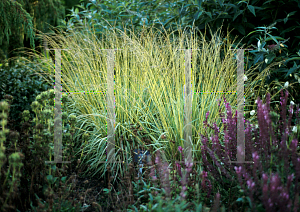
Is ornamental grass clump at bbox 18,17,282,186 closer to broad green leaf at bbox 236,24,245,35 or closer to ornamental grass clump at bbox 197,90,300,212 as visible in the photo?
ornamental grass clump at bbox 197,90,300,212

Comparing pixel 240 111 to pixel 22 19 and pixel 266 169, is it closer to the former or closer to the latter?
pixel 266 169

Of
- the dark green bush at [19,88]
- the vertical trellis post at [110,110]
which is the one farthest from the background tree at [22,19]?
the vertical trellis post at [110,110]

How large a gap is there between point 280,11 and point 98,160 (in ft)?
9.75

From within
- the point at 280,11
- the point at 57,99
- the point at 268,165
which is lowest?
the point at 268,165

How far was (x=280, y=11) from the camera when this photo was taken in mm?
3506

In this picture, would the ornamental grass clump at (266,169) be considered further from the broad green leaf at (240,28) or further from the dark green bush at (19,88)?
the dark green bush at (19,88)

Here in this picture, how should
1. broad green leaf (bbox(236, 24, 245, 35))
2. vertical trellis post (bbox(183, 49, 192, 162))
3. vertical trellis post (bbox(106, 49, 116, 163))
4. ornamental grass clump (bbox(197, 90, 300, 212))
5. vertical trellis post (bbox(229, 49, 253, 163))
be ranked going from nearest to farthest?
ornamental grass clump (bbox(197, 90, 300, 212)) → vertical trellis post (bbox(229, 49, 253, 163)) → vertical trellis post (bbox(183, 49, 192, 162)) → vertical trellis post (bbox(106, 49, 116, 163)) → broad green leaf (bbox(236, 24, 245, 35))

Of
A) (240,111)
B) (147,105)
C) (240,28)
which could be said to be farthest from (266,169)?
(240,28)

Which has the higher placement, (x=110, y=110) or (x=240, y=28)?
(x=240, y=28)

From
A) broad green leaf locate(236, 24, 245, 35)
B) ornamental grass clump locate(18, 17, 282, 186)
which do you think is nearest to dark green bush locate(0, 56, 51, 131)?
ornamental grass clump locate(18, 17, 282, 186)

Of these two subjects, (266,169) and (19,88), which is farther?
(19,88)

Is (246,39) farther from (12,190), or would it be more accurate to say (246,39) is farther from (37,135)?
(12,190)

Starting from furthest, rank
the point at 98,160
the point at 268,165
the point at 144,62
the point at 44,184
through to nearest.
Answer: the point at 144,62
the point at 98,160
the point at 44,184
the point at 268,165

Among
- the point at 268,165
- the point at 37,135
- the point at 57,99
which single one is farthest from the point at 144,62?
the point at 268,165
